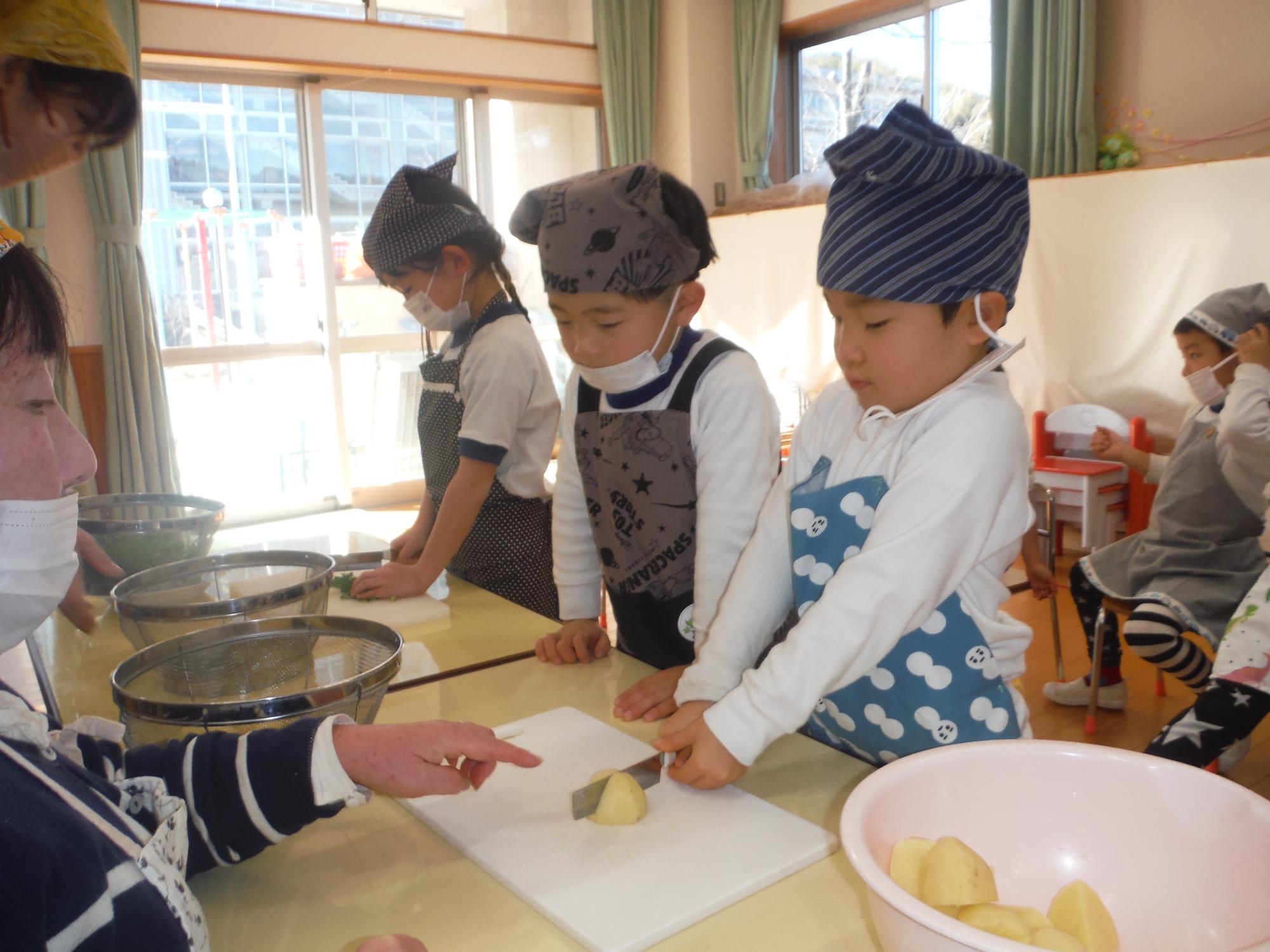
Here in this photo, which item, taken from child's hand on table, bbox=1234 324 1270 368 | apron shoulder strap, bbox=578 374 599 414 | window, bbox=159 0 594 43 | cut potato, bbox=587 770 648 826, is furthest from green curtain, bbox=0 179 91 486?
child's hand on table, bbox=1234 324 1270 368

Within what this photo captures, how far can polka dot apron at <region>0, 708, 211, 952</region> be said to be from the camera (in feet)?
1.97

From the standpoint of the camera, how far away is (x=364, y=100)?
523cm

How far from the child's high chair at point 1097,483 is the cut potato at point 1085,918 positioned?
3.44 metres

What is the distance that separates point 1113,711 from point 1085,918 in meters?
2.39

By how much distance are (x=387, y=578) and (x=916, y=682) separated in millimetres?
849

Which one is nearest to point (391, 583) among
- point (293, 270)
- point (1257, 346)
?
point (1257, 346)

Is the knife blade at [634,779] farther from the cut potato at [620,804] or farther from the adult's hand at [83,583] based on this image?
the adult's hand at [83,583]

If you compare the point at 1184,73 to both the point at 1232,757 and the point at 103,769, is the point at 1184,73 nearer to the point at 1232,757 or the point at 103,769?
the point at 1232,757

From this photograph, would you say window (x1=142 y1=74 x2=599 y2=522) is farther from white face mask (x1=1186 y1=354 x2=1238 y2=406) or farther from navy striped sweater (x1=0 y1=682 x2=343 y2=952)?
navy striped sweater (x1=0 y1=682 x2=343 y2=952)

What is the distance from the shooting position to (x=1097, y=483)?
383cm

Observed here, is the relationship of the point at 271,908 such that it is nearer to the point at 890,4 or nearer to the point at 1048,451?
the point at 1048,451

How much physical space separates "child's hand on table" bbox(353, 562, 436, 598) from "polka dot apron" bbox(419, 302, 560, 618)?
0.29 meters

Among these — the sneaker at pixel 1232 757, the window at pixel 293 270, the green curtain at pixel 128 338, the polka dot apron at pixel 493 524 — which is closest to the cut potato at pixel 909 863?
A: the polka dot apron at pixel 493 524

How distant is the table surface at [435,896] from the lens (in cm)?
67
